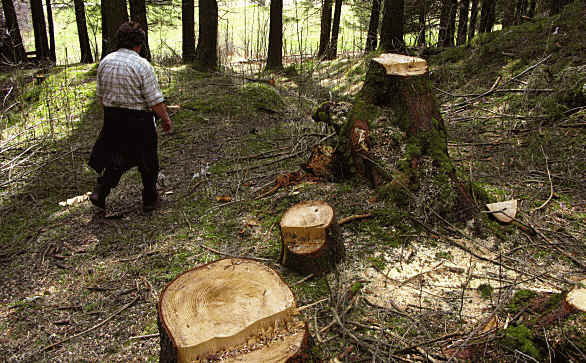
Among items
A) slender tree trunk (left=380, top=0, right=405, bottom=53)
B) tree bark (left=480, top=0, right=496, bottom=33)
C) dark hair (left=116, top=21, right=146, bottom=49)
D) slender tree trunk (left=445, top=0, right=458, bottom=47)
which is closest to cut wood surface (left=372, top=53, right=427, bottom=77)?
dark hair (left=116, top=21, right=146, bottom=49)

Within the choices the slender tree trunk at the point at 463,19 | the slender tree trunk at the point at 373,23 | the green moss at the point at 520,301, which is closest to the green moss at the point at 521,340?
the green moss at the point at 520,301

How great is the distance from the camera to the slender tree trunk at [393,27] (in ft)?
33.6

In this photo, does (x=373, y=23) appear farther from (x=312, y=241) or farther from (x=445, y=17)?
(x=312, y=241)

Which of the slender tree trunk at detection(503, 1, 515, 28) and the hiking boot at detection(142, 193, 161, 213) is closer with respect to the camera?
the hiking boot at detection(142, 193, 161, 213)

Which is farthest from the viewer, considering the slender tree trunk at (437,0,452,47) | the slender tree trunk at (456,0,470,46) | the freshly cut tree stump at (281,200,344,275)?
the slender tree trunk at (456,0,470,46)

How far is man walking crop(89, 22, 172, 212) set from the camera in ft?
12.7

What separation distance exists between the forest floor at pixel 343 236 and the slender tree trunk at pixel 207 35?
11.9 ft

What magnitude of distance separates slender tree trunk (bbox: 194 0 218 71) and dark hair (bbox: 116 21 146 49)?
6656 mm

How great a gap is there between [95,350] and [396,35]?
10.1 m

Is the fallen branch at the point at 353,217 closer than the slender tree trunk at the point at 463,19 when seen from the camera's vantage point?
Yes

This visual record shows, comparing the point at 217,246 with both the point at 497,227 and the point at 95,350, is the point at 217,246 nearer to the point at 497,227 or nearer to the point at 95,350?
the point at 95,350

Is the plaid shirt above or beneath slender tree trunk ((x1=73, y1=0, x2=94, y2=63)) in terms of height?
beneath

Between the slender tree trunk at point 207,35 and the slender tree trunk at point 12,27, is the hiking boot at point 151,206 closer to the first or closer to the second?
the slender tree trunk at point 207,35

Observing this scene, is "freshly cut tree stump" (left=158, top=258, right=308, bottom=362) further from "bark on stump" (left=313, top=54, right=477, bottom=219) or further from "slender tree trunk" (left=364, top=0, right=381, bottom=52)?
"slender tree trunk" (left=364, top=0, right=381, bottom=52)
